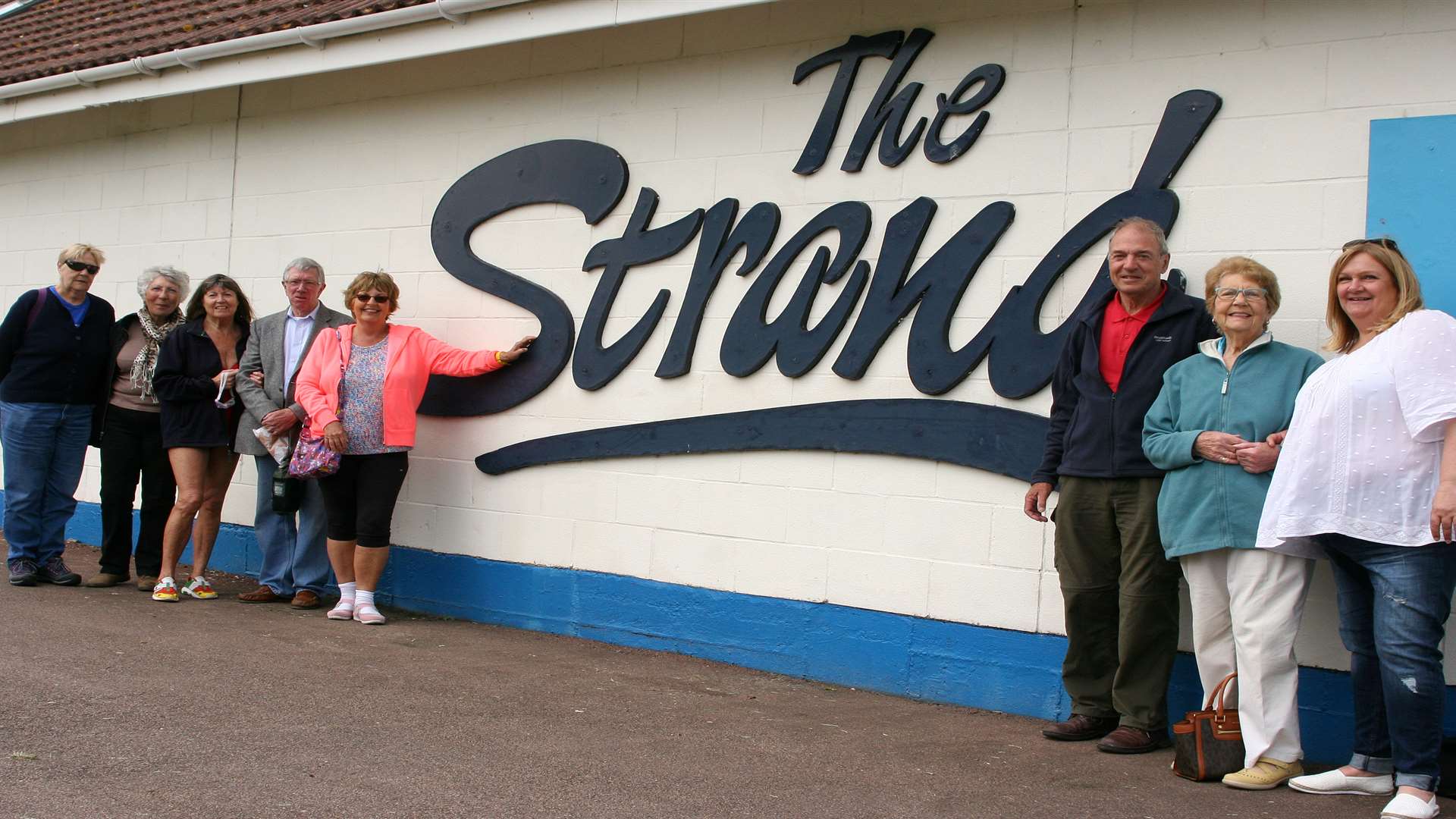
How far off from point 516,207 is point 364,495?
1.69 metres

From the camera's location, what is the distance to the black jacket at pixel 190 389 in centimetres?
700

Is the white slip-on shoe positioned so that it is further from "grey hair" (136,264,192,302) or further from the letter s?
"grey hair" (136,264,192,302)

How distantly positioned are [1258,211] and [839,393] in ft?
6.14

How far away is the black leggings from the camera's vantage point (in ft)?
22.0

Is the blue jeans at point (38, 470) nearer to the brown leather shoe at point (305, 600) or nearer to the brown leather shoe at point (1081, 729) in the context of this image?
the brown leather shoe at point (305, 600)

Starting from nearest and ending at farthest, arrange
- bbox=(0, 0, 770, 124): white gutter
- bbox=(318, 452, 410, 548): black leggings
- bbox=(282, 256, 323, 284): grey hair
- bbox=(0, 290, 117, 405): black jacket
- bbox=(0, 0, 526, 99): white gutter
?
1. bbox=(0, 0, 770, 124): white gutter
2. bbox=(0, 0, 526, 99): white gutter
3. bbox=(318, 452, 410, 548): black leggings
4. bbox=(282, 256, 323, 284): grey hair
5. bbox=(0, 290, 117, 405): black jacket

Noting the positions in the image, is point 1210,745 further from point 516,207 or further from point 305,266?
point 305,266

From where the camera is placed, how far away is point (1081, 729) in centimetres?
491

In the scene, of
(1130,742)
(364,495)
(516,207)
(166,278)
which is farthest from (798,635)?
(166,278)

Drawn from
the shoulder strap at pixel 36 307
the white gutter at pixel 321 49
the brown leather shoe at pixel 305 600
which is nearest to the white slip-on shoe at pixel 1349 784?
the white gutter at pixel 321 49

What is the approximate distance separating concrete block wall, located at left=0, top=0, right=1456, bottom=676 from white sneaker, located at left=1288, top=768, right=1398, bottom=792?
23.5 inches

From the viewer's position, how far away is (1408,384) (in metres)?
3.96

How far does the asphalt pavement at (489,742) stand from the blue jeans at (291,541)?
93 cm

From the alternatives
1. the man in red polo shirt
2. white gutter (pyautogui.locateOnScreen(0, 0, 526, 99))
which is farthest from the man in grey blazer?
the man in red polo shirt
